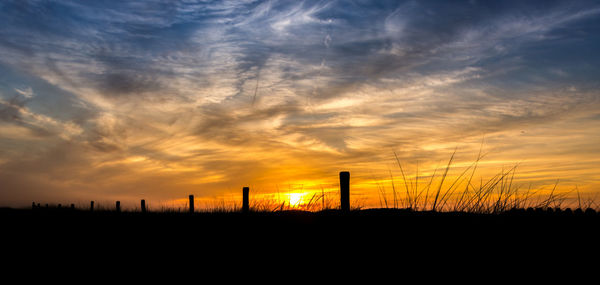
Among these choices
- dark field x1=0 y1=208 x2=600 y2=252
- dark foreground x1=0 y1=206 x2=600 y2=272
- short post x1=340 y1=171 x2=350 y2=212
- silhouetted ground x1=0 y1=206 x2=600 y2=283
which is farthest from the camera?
short post x1=340 y1=171 x2=350 y2=212

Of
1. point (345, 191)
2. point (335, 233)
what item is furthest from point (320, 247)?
point (345, 191)

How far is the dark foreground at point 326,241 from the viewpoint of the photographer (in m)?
4.86

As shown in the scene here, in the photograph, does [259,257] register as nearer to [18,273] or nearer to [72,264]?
[72,264]

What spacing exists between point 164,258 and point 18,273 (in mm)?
1548

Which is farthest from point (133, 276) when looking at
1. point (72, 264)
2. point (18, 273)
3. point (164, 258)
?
point (18, 273)

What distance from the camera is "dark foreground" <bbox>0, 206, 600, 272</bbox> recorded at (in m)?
4.86

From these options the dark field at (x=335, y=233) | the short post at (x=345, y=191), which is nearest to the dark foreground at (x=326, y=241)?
the dark field at (x=335, y=233)

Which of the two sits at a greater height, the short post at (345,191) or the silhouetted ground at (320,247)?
the short post at (345,191)

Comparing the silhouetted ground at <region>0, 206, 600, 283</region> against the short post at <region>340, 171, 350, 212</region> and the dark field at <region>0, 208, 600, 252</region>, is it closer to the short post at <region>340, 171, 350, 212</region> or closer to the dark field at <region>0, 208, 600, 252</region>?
the dark field at <region>0, 208, 600, 252</region>

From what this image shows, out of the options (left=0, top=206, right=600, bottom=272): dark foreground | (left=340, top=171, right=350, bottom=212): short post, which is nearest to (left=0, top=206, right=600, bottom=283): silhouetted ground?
(left=0, top=206, right=600, bottom=272): dark foreground

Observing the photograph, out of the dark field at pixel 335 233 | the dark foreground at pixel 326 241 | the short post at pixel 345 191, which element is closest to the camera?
the dark foreground at pixel 326 241

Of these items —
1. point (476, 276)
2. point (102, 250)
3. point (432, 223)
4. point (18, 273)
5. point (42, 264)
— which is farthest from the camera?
point (432, 223)

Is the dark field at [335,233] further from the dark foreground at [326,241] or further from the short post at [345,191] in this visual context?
the short post at [345,191]

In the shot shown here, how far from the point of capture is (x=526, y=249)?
498cm
